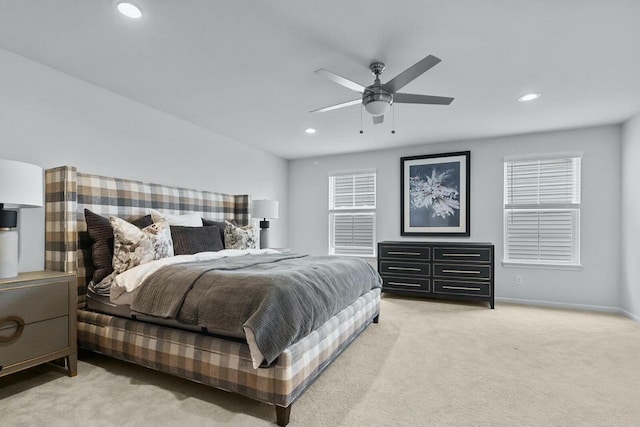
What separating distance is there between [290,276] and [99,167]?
7.47 feet

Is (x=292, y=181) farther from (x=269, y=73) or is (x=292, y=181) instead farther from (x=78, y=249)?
(x=78, y=249)

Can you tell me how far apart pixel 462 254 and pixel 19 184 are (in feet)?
15.2

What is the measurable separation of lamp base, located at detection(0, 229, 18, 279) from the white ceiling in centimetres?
138

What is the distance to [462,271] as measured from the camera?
14.7 feet

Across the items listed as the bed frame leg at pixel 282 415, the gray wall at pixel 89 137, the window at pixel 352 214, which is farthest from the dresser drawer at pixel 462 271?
the bed frame leg at pixel 282 415

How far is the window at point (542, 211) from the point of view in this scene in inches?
172

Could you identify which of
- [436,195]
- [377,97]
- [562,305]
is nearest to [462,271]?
[436,195]

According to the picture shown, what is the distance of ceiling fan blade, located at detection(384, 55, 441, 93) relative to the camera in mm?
1973

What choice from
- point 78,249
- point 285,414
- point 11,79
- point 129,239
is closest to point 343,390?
point 285,414

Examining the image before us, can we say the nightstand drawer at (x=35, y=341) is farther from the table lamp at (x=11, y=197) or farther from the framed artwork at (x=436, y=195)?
the framed artwork at (x=436, y=195)

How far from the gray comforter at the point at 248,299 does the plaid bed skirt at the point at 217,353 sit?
86 mm

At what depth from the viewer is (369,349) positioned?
284 cm

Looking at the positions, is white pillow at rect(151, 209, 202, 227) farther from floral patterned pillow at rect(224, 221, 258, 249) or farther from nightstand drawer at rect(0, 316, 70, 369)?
nightstand drawer at rect(0, 316, 70, 369)

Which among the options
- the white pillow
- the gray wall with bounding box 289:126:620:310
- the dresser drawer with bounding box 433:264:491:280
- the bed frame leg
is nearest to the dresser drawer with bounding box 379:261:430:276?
the dresser drawer with bounding box 433:264:491:280
